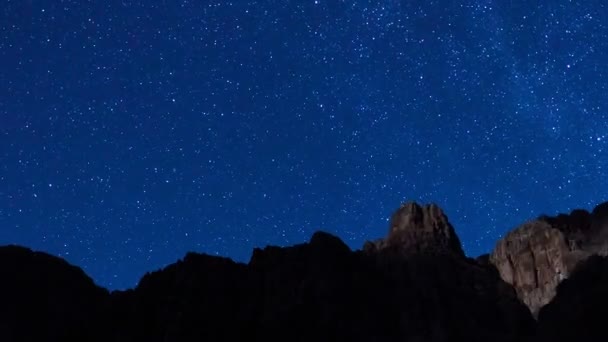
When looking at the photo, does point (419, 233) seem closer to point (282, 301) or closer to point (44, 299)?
point (282, 301)

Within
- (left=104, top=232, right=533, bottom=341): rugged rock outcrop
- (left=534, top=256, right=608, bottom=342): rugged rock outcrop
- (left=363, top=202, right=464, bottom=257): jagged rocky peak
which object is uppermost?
(left=363, top=202, right=464, bottom=257): jagged rocky peak

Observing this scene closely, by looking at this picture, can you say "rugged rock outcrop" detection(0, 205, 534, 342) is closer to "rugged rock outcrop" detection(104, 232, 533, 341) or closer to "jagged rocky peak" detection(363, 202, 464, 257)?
"rugged rock outcrop" detection(104, 232, 533, 341)

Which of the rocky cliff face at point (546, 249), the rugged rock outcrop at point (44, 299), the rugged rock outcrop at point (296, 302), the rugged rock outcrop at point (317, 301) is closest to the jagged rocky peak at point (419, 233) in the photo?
the rugged rock outcrop at point (296, 302)

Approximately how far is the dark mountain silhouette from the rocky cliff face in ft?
124

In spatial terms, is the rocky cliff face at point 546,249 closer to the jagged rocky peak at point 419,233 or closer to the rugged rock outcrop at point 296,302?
the jagged rocky peak at point 419,233

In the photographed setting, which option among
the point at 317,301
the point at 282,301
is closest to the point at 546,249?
the point at 317,301

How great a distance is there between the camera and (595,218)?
386 feet

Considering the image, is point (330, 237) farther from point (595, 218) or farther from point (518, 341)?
point (595, 218)

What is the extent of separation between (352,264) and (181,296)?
19484mm

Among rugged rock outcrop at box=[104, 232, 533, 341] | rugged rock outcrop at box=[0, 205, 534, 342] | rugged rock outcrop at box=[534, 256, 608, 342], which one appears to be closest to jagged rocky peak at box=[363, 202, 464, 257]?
rugged rock outcrop at box=[0, 205, 534, 342]

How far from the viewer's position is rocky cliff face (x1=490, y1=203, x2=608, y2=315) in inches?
4316

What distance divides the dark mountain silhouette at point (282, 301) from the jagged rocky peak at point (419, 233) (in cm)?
280

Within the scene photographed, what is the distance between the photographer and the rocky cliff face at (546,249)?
110m

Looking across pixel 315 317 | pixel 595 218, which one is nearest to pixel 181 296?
pixel 315 317
